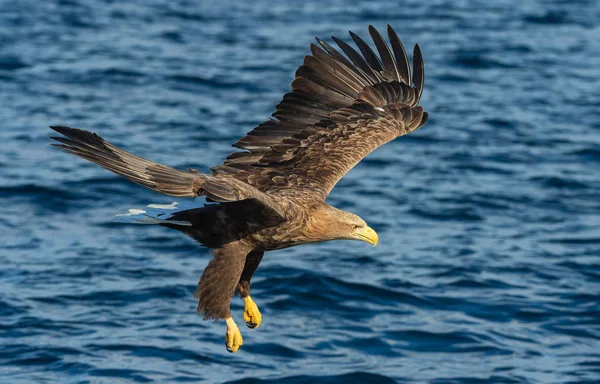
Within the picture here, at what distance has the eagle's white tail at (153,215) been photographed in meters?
6.42

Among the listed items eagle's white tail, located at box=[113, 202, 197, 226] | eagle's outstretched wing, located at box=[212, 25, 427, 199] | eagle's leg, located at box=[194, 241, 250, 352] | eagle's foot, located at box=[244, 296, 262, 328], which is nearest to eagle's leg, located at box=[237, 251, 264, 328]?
eagle's foot, located at box=[244, 296, 262, 328]

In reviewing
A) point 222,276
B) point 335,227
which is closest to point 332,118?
point 335,227

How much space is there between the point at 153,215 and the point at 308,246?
466 cm

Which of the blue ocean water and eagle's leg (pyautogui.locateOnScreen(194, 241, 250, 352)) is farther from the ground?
eagle's leg (pyautogui.locateOnScreen(194, 241, 250, 352))

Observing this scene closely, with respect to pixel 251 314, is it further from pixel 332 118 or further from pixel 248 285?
pixel 332 118

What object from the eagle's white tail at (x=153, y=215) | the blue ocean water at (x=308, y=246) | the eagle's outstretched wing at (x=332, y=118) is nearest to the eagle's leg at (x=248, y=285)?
the eagle's outstretched wing at (x=332, y=118)

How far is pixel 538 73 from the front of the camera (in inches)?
684

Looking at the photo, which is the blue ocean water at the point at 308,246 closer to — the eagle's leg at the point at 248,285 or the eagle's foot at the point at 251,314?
the eagle's leg at the point at 248,285

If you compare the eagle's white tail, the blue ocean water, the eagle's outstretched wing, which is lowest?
the blue ocean water

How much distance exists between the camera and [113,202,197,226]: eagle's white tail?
6.42 m

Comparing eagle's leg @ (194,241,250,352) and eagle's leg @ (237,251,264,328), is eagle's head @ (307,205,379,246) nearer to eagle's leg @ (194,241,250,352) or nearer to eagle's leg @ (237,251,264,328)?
eagle's leg @ (194,241,250,352)

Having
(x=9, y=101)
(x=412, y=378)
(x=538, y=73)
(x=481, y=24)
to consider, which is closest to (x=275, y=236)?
(x=412, y=378)

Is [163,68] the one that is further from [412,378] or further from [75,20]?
[412,378]

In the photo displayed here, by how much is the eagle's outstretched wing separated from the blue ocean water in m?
1.12
